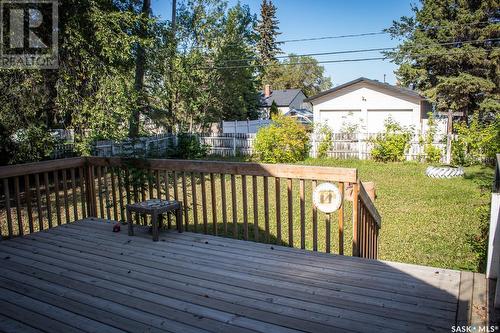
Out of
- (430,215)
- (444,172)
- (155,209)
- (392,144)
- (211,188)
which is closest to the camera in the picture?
(155,209)

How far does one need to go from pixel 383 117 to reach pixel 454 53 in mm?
6057

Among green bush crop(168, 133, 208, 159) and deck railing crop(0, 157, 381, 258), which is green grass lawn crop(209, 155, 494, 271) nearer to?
deck railing crop(0, 157, 381, 258)

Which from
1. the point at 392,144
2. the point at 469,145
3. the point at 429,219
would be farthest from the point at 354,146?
the point at 429,219

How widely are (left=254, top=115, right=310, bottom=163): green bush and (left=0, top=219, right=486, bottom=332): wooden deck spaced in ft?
34.7

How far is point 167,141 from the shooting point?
16.6m

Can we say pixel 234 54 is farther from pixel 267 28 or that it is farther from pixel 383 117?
pixel 267 28

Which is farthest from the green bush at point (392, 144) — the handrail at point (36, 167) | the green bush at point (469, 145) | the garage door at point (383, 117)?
the handrail at point (36, 167)

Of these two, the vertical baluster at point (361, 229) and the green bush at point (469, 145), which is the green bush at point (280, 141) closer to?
the green bush at point (469, 145)

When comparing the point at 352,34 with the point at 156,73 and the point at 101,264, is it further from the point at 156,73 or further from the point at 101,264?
the point at 101,264

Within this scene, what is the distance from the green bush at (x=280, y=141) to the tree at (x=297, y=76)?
3190 centimetres

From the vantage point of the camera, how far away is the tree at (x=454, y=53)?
2048cm

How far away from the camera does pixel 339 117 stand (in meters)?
20.5

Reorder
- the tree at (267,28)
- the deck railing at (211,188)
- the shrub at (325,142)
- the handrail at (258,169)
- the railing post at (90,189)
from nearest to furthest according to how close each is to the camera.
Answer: the handrail at (258,169) < the deck railing at (211,188) < the railing post at (90,189) < the shrub at (325,142) < the tree at (267,28)

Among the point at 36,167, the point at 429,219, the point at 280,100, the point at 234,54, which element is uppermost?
the point at 234,54
